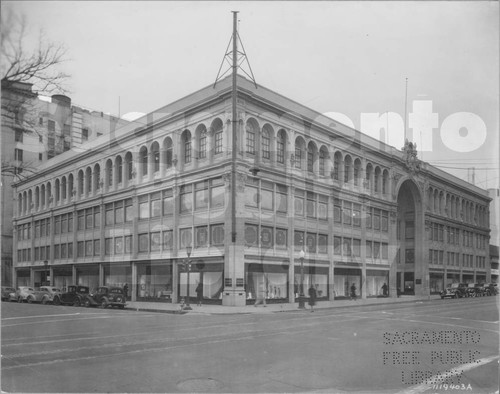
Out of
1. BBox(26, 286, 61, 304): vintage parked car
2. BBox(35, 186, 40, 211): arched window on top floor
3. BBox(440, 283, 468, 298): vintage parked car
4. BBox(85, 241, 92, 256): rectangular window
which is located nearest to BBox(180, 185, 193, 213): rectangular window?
BBox(26, 286, 61, 304): vintage parked car

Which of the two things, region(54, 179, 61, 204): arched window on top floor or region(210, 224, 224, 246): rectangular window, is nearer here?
region(210, 224, 224, 246): rectangular window

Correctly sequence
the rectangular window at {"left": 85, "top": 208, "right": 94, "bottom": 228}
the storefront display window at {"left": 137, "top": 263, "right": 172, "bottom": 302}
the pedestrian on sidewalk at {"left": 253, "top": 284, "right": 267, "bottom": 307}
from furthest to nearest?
the rectangular window at {"left": 85, "top": 208, "right": 94, "bottom": 228}
the storefront display window at {"left": 137, "top": 263, "right": 172, "bottom": 302}
the pedestrian on sidewalk at {"left": 253, "top": 284, "right": 267, "bottom": 307}

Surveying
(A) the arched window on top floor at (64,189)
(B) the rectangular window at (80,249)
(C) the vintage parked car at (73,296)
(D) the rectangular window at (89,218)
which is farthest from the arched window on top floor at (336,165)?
(A) the arched window on top floor at (64,189)

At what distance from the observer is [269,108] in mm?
35250

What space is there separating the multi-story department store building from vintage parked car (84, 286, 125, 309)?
5.56 metres

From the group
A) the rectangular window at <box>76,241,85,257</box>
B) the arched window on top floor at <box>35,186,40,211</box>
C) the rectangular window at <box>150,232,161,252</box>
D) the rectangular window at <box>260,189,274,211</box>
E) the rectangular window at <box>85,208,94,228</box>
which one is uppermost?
the arched window on top floor at <box>35,186,40,211</box>

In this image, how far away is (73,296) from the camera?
35.0 m

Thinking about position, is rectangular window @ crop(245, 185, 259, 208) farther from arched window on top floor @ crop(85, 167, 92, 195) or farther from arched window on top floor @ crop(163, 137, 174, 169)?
arched window on top floor @ crop(85, 167, 92, 195)

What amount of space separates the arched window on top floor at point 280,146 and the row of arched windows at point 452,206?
21047 millimetres

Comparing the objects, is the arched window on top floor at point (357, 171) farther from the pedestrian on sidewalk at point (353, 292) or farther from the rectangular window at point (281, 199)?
the pedestrian on sidewalk at point (353, 292)

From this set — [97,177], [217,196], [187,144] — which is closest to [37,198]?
[97,177]

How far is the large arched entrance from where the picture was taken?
166 feet

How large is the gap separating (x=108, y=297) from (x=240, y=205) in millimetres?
10220

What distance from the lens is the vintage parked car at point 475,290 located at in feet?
157
